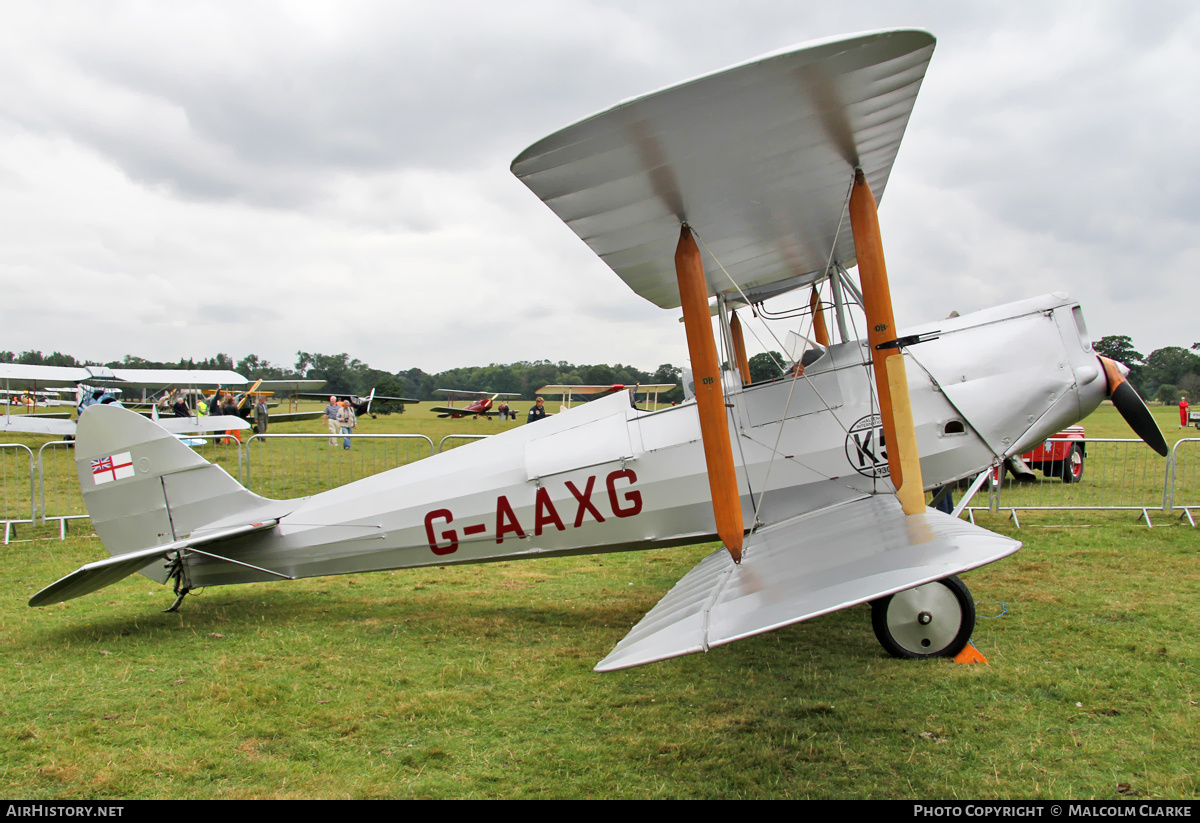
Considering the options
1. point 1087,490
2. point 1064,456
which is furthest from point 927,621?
point 1064,456

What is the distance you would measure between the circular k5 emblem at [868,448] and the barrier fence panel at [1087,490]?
3994 mm

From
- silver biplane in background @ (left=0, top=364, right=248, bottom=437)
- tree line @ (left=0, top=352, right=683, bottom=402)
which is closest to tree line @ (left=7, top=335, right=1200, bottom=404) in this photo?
tree line @ (left=0, top=352, right=683, bottom=402)

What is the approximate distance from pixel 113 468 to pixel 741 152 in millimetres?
A: 5042

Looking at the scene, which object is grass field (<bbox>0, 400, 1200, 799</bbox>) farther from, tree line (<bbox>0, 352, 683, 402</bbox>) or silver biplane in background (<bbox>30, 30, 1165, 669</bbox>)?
tree line (<bbox>0, 352, 683, 402</bbox>)

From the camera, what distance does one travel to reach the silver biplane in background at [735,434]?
10.3 feet

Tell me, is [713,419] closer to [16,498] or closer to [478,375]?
[16,498]

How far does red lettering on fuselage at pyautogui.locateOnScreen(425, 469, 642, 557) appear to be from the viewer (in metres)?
4.77

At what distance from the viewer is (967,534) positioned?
2943 millimetres

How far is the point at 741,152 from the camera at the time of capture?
3576mm

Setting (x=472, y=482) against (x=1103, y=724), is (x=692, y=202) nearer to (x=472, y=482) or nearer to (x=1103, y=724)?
(x=472, y=482)

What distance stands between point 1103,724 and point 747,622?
2.01 meters

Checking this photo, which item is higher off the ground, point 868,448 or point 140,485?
point 140,485

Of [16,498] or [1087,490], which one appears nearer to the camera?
[16,498]

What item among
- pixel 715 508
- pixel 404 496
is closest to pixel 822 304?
pixel 715 508
